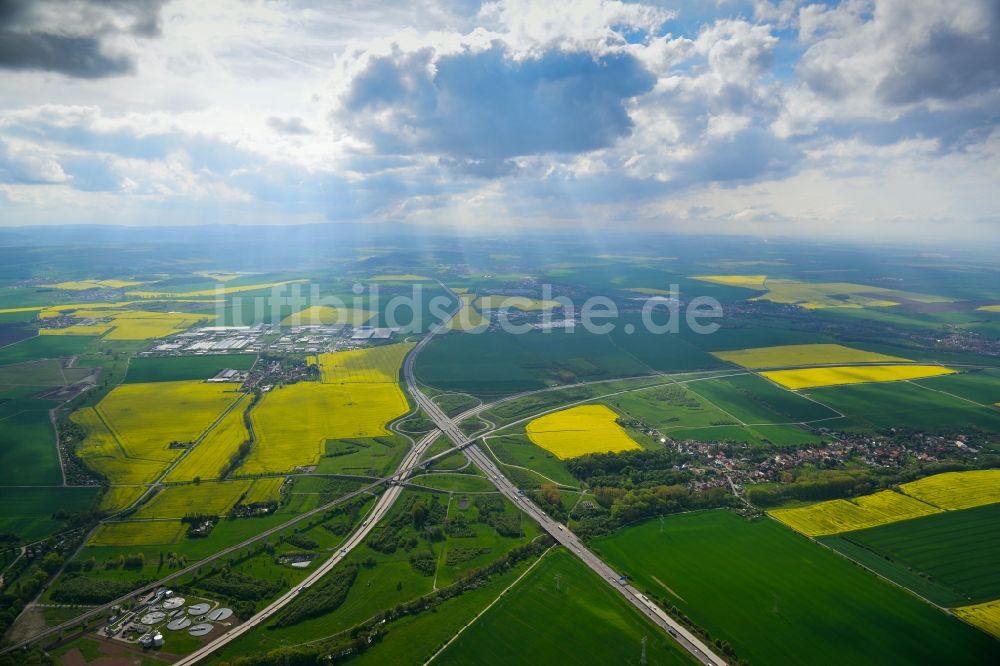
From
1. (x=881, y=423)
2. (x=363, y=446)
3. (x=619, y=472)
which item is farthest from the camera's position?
(x=881, y=423)

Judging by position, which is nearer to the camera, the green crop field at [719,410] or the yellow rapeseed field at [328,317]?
the green crop field at [719,410]

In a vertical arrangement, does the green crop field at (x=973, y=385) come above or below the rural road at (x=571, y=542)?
above

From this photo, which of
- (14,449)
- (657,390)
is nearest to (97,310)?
(14,449)

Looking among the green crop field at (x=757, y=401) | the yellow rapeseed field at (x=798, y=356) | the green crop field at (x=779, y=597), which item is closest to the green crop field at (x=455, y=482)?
the green crop field at (x=779, y=597)

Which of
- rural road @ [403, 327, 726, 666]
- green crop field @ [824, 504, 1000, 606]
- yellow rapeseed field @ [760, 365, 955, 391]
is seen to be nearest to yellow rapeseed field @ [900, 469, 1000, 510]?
green crop field @ [824, 504, 1000, 606]

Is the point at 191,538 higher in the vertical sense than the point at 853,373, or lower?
lower

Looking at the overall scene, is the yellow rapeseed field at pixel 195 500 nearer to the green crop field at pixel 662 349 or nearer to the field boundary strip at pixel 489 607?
the field boundary strip at pixel 489 607

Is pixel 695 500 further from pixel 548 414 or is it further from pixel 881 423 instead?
pixel 881 423
